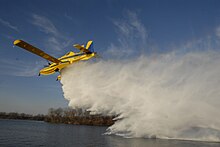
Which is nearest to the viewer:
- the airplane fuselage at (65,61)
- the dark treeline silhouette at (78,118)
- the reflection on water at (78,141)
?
the airplane fuselage at (65,61)

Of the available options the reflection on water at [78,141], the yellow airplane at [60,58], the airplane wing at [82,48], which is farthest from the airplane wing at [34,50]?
the reflection on water at [78,141]

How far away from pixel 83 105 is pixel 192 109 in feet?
46.2

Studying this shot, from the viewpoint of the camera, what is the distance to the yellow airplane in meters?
22.9

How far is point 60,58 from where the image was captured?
26.6 m

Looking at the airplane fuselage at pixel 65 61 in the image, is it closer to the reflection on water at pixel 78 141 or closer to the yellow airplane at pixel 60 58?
the yellow airplane at pixel 60 58

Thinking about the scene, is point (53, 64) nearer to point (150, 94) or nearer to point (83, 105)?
point (83, 105)

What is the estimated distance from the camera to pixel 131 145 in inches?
1089

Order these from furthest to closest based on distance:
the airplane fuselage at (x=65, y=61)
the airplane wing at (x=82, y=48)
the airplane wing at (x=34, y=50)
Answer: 1. the airplane fuselage at (x=65, y=61)
2. the airplane wing at (x=82, y=48)
3. the airplane wing at (x=34, y=50)

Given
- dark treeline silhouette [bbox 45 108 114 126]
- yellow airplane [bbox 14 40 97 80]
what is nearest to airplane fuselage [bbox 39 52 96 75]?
yellow airplane [bbox 14 40 97 80]

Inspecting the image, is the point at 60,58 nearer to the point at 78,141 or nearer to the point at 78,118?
the point at 78,141

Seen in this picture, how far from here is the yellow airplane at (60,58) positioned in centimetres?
2287

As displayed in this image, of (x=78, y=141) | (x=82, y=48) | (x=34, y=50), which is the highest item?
(x=82, y=48)

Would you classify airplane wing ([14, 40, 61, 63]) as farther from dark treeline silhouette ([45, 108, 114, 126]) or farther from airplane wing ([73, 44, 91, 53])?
dark treeline silhouette ([45, 108, 114, 126])

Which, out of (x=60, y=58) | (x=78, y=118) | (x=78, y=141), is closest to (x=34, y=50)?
(x=60, y=58)
